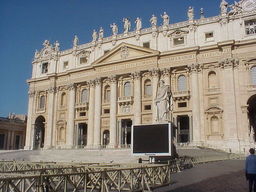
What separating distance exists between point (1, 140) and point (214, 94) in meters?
44.0

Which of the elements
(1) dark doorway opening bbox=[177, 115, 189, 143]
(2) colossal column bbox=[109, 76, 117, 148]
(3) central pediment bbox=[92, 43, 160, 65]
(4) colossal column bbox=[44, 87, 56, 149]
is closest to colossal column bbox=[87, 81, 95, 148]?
(2) colossal column bbox=[109, 76, 117, 148]

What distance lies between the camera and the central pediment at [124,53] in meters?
43.6

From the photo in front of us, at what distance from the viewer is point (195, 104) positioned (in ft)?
129

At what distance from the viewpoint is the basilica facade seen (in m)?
38.0

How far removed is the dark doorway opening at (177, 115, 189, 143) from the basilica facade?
5.5 inches

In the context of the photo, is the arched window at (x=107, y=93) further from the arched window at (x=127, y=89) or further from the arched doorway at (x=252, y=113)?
the arched doorway at (x=252, y=113)

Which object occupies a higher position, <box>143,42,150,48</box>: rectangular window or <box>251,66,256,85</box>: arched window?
<box>143,42,150,48</box>: rectangular window

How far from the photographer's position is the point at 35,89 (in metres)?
56.0

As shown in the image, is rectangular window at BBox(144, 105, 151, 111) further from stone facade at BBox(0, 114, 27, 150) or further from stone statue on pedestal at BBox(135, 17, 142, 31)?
stone facade at BBox(0, 114, 27, 150)

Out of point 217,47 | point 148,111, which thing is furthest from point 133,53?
point 217,47

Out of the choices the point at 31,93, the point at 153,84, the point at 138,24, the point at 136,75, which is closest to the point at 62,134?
the point at 31,93

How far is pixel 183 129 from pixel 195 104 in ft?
15.7

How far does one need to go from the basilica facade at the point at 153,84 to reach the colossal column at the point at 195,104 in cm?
13

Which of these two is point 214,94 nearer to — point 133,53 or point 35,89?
point 133,53
